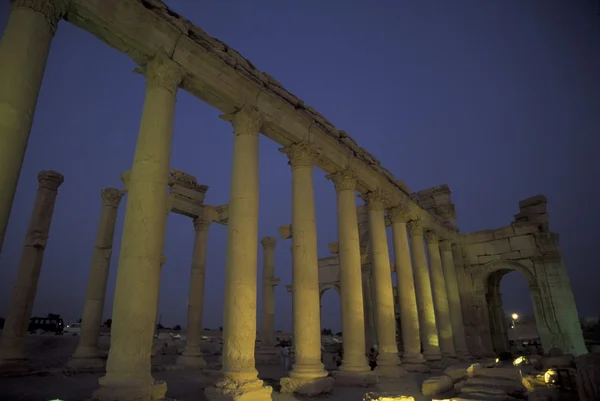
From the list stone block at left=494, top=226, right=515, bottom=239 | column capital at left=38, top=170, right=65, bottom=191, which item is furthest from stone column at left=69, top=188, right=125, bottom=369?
stone block at left=494, top=226, right=515, bottom=239

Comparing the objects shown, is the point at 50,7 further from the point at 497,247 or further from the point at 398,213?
the point at 497,247

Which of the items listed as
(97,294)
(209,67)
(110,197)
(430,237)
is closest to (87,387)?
(97,294)

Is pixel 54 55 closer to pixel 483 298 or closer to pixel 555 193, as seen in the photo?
pixel 483 298

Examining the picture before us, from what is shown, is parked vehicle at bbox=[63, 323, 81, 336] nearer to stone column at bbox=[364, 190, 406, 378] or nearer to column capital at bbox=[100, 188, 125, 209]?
column capital at bbox=[100, 188, 125, 209]

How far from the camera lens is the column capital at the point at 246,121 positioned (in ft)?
43.0

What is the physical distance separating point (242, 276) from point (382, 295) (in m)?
10.1

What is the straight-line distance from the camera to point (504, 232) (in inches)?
1170

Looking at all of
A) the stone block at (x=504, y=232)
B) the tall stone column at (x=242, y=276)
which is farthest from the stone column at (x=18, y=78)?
the stone block at (x=504, y=232)

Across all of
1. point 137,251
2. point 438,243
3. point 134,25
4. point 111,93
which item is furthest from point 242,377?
point 111,93

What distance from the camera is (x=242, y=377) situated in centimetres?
1031

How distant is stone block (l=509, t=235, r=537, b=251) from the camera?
28172mm

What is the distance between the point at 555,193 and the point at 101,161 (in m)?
182

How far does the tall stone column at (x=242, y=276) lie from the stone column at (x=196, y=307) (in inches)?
489

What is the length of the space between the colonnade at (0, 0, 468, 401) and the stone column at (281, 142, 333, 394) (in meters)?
0.04
